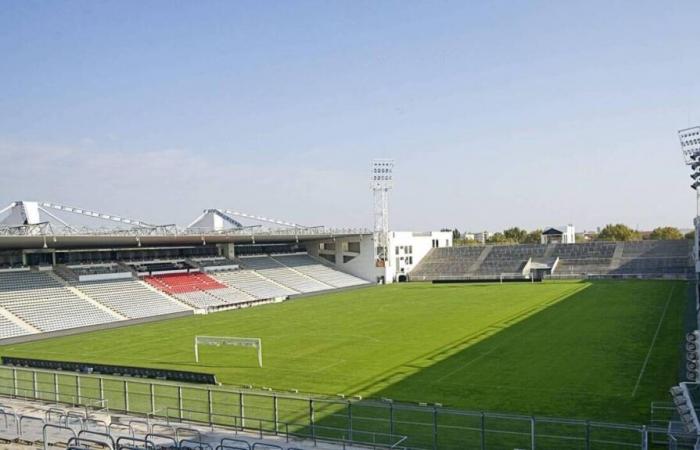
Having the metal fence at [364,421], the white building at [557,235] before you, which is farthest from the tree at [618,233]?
the metal fence at [364,421]

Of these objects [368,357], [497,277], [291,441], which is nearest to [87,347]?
[368,357]

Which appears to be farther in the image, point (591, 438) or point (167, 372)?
point (167, 372)

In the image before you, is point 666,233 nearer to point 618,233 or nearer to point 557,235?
point 618,233

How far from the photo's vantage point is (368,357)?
27781 mm

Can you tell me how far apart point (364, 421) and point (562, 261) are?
60432mm

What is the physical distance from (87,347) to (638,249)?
59.0 m

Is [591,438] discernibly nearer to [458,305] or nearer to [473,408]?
[473,408]

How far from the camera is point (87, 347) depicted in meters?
33.1

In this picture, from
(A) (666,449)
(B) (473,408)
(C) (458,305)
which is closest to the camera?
→ (A) (666,449)

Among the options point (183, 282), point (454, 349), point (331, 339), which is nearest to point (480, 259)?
point (183, 282)

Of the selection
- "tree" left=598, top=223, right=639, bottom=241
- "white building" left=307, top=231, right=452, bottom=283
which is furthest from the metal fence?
"tree" left=598, top=223, right=639, bottom=241

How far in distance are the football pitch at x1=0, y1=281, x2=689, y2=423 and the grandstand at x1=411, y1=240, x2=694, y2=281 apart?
15144mm

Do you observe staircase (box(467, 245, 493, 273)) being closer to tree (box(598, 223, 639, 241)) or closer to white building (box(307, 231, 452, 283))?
white building (box(307, 231, 452, 283))

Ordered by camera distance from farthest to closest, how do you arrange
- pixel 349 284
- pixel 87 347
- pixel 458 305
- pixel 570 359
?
pixel 349 284
pixel 458 305
pixel 87 347
pixel 570 359
